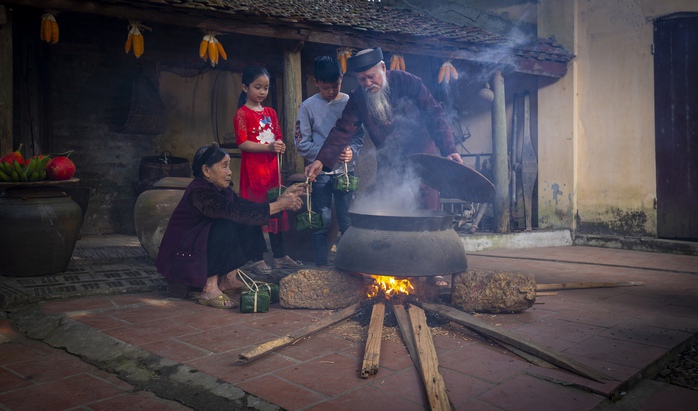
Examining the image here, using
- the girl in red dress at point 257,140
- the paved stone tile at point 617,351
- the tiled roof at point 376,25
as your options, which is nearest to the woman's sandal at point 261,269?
the girl in red dress at point 257,140

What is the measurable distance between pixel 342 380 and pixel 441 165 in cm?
194

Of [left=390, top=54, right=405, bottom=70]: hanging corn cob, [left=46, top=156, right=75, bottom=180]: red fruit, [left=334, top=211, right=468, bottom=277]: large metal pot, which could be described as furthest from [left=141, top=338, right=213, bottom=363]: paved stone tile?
[left=390, top=54, right=405, bottom=70]: hanging corn cob

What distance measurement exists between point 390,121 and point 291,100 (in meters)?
2.65

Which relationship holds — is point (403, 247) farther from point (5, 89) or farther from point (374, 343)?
point (5, 89)

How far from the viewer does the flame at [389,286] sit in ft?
12.8

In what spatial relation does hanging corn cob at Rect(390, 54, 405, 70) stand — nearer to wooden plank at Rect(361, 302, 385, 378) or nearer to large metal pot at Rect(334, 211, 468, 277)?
large metal pot at Rect(334, 211, 468, 277)

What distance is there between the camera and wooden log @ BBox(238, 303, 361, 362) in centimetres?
273

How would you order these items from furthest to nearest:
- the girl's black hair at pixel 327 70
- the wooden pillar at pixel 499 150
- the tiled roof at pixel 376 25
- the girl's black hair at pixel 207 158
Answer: the wooden pillar at pixel 499 150
the tiled roof at pixel 376 25
the girl's black hair at pixel 327 70
the girl's black hair at pixel 207 158

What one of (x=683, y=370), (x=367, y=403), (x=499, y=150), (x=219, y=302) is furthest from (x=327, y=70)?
(x=499, y=150)

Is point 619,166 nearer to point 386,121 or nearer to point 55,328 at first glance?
point 386,121

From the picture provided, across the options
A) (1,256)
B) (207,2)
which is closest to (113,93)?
(207,2)

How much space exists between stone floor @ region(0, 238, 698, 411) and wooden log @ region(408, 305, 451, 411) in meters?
0.07

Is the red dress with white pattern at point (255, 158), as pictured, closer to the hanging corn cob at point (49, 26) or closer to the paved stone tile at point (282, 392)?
the hanging corn cob at point (49, 26)

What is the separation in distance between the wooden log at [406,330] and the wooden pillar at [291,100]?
12.1ft
